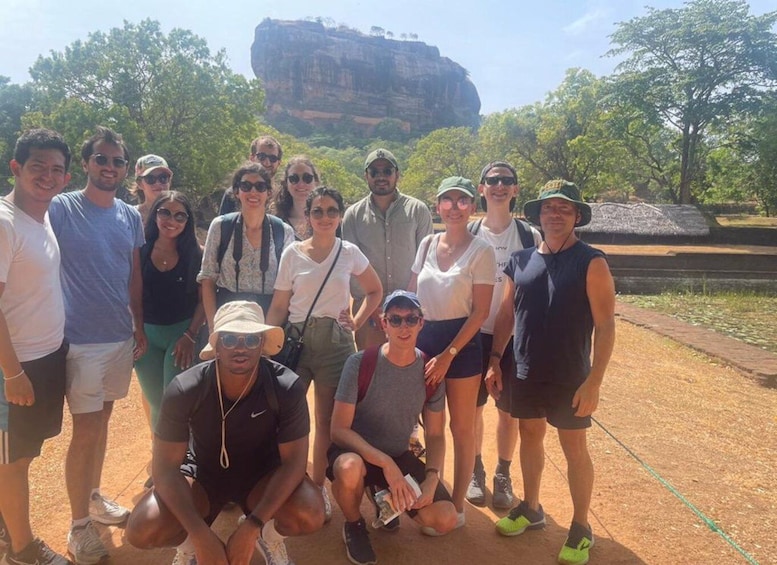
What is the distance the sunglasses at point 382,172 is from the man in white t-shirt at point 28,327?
1.78m

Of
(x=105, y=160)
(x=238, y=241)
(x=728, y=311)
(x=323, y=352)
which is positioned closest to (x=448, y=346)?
(x=323, y=352)

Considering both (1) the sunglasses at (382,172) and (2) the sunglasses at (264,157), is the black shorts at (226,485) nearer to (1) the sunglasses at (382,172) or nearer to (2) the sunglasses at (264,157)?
(1) the sunglasses at (382,172)

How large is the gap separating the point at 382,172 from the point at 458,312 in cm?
126

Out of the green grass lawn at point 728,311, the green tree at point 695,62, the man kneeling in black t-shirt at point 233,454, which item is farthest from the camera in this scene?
the green tree at point 695,62

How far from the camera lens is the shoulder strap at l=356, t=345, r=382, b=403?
2553 millimetres

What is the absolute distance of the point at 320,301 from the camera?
2812 mm

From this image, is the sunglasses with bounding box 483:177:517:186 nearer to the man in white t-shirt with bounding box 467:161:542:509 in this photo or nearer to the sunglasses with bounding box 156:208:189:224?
the man in white t-shirt with bounding box 467:161:542:509

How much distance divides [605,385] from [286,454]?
4.26 metres

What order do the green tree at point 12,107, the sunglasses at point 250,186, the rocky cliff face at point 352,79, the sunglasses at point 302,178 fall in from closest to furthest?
the sunglasses at point 250,186 < the sunglasses at point 302,178 < the green tree at point 12,107 < the rocky cliff face at point 352,79

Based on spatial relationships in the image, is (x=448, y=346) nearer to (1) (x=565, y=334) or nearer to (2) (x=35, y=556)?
(1) (x=565, y=334)

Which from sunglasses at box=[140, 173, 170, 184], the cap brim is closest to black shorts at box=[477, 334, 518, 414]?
the cap brim

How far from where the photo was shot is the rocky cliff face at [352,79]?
255 ft

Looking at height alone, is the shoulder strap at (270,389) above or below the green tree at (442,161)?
below

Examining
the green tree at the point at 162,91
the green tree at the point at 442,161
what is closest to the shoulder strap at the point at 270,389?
the green tree at the point at 162,91
